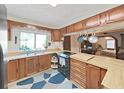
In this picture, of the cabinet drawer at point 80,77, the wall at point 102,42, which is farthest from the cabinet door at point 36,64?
the wall at point 102,42

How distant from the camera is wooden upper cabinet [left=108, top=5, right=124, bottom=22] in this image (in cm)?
195

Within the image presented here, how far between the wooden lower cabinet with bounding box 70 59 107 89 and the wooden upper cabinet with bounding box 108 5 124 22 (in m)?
0.92

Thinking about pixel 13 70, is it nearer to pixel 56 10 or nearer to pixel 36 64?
pixel 36 64

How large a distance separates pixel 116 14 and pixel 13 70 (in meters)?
2.73

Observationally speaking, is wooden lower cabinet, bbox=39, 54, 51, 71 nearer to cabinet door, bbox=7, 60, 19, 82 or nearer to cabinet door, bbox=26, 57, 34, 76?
cabinet door, bbox=26, 57, 34, 76

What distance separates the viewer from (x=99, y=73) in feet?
7.21

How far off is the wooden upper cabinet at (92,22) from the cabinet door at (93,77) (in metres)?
0.96

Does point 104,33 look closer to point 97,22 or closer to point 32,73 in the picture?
point 97,22

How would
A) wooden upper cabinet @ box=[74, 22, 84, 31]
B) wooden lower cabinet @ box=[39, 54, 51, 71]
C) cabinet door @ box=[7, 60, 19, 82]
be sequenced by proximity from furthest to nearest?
1. wooden lower cabinet @ box=[39, 54, 51, 71]
2. wooden upper cabinet @ box=[74, 22, 84, 31]
3. cabinet door @ box=[7, 60, 19, 82]

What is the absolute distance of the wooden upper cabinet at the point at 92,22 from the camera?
264cm

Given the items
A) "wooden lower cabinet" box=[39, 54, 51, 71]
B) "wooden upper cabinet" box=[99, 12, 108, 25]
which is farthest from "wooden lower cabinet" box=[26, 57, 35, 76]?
"wooden upper cabinet" box=[99, 12, 108, 25]

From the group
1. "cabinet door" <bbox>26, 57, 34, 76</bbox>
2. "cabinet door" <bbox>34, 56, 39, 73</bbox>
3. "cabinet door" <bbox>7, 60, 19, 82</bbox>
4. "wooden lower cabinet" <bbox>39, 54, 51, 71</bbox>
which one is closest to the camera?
"cabinet door" <bbox>7, 60, 19, 82</bbox>
